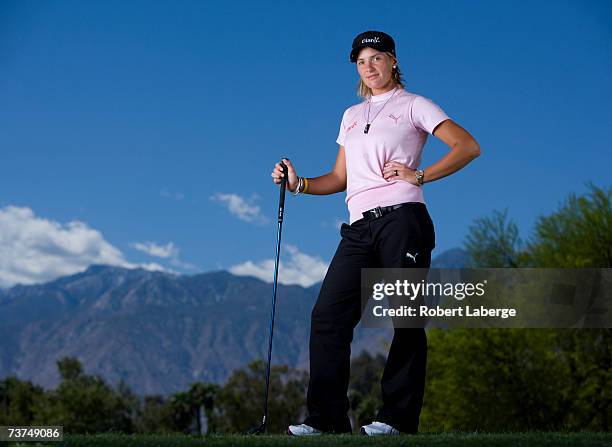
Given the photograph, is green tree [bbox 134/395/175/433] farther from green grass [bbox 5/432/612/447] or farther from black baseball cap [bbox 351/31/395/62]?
green grass [bbox 5/432/612/447]

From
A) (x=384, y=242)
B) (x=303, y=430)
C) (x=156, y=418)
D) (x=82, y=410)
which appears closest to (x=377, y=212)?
(x=384, y=242)

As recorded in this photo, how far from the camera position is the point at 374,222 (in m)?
5.89

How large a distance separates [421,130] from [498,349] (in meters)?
28.7

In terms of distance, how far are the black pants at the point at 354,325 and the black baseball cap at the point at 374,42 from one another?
1.20m

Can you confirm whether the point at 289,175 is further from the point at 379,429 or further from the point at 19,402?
the point at 19,402

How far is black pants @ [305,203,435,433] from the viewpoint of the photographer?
19.0 ft

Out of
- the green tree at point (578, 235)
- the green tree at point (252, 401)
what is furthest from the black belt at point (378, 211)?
the green tree at point (252, 401)

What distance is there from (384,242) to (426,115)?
94 cm

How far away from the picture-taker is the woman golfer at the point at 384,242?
5.82 metres

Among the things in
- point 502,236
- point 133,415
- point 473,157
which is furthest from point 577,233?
point 133,415

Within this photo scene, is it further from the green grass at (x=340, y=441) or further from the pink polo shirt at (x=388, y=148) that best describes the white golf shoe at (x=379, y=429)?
the pink polo shirt at (x=388, y=148)

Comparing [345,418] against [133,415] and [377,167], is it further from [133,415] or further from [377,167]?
[133,415]

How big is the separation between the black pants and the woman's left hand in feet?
0.62

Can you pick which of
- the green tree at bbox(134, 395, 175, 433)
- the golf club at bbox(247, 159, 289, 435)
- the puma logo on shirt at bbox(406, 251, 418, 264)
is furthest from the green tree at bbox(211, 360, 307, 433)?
the puma logo on shirt at bbox(406, 251, 418, 264)
